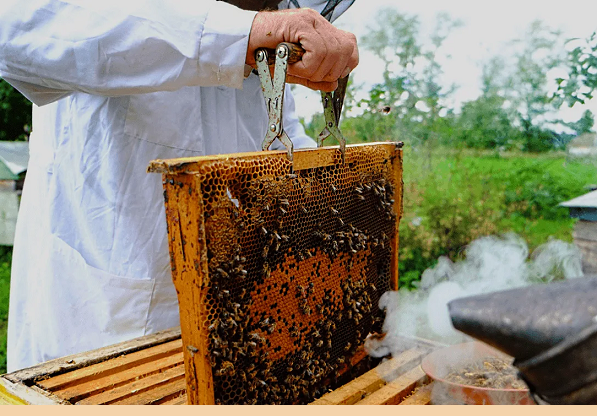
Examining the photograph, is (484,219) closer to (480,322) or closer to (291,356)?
(291,356)

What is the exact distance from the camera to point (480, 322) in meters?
0.67

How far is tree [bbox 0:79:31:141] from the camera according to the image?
7344mm

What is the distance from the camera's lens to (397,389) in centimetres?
178

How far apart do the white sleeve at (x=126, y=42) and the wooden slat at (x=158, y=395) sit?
3.40ft

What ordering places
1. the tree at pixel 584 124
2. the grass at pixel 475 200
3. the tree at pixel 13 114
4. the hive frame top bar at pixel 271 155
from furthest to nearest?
the tree at pixel 13 114 → the grass at pixel 475 200 → the tree at pixel 584 124 → the hive frame top bar at pixel 271 155

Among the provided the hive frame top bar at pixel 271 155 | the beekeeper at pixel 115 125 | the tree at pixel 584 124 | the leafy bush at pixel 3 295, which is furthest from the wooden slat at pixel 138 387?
the tree at pixel 584 124

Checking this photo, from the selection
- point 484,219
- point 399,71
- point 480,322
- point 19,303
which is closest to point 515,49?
point 399,71

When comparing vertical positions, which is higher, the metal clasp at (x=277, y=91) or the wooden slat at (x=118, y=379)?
the metal clasp at (x=277, y=91)

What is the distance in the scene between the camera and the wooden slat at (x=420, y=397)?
5.64ft

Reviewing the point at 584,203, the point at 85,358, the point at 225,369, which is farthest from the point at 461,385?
the point at 584,203

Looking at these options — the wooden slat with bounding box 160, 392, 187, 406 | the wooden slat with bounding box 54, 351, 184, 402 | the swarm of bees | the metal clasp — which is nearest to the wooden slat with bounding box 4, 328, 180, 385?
the wooden slat with bounding box 54, 351, 184, 402

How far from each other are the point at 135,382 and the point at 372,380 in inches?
33.1

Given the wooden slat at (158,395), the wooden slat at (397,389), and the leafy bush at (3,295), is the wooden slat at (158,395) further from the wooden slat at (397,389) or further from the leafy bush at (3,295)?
the leafy bush at (3,295)

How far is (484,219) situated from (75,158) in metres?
5.53
